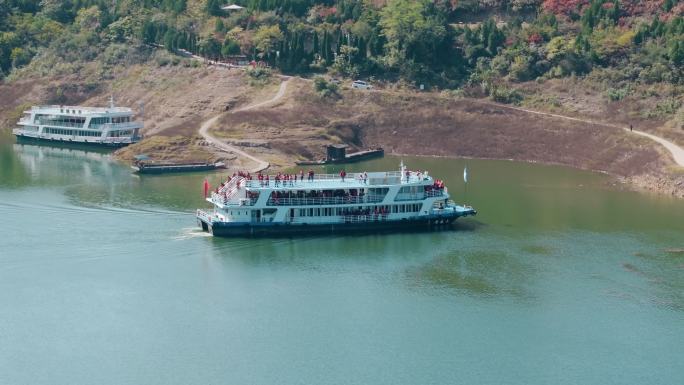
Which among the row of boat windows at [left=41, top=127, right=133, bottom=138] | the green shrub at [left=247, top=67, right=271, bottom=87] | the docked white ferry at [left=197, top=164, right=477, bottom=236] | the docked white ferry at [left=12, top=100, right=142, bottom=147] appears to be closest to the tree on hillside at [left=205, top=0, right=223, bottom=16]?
the green shrub at [left=247, top=67, right=271, bottom=87]

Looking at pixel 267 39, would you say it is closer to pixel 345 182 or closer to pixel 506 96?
pixel 506 96

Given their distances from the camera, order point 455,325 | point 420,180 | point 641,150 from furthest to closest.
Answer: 1. point 641,150
2. point 420,180
3. point 455,325

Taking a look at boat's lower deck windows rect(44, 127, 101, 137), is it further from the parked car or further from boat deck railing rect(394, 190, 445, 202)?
boat deck railing rect(394, 190, 445, 202)

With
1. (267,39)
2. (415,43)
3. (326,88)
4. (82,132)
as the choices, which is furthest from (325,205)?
(267,39)

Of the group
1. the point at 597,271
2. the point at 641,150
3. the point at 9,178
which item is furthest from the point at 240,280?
the point at 641,150

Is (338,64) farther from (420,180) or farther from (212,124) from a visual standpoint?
(420,180)

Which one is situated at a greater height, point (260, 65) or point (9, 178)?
point (260, 65)

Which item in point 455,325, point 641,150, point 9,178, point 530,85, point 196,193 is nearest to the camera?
point 455,325
